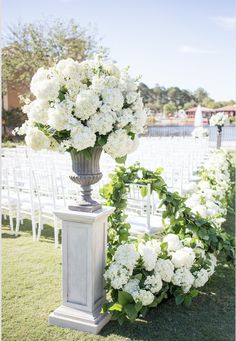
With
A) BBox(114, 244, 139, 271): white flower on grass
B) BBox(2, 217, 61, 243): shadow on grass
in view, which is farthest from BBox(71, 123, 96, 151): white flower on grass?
BBox(2, 217, 61, 243): shadow on grass

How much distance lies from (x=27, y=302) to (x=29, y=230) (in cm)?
239

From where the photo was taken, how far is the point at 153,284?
3.35 metres

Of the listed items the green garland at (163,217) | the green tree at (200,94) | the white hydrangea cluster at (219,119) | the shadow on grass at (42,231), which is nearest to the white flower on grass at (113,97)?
the green garland at (163,217)

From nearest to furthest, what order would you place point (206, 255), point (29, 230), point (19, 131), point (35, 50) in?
point (19, 131) → point (206, 255) → point (29, 230) → point (35, 50)

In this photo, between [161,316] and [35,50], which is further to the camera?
[35,50]

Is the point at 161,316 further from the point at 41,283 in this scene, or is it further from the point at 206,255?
the point at 41,283

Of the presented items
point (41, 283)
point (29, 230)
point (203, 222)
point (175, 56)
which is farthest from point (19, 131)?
point (175, 56)

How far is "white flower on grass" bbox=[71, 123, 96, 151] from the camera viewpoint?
113 inches

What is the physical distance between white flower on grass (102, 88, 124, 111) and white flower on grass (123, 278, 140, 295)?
57.8 inches

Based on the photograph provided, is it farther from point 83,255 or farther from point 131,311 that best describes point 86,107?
point 131,311

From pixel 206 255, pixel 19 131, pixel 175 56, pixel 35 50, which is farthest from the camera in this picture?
pixel 175 56

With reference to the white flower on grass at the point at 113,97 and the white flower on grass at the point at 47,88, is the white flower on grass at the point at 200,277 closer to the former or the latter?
the white flower on grass at the point at 113,97

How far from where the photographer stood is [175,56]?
3278cm

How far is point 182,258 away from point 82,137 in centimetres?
152
